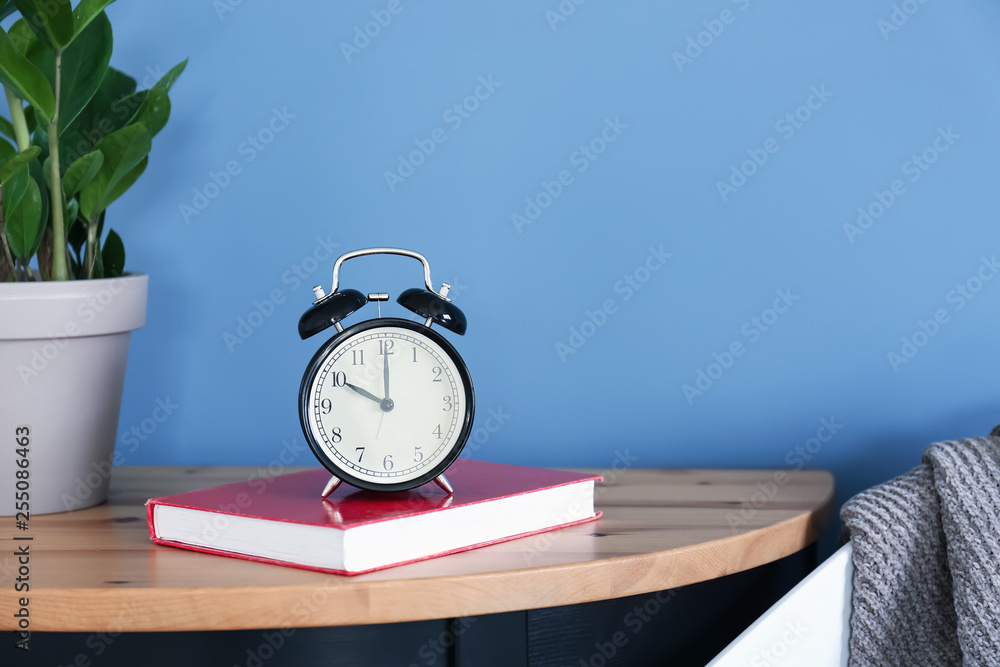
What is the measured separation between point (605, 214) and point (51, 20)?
70 cm

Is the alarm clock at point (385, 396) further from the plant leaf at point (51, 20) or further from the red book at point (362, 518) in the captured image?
the plant leaf at point (51, 20)

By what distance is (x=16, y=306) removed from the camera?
3.11 ft

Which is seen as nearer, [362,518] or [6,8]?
[362,518]

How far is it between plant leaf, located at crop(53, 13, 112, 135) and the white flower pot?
20 centimetres

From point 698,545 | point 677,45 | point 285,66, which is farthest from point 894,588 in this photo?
point 285,66

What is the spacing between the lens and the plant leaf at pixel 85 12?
925 millimetres

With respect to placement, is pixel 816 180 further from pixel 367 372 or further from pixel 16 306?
pixel 16 306

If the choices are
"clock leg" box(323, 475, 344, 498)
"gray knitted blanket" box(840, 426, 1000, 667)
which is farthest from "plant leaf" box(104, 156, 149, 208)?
"gray knitted blanket" box(840, 426, 1000, 667)

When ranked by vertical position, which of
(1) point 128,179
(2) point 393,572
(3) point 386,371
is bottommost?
(2) point 393,572

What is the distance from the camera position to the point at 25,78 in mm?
918

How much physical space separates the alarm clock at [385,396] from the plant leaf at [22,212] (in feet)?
1.17

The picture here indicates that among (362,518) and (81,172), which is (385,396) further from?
(81,172)

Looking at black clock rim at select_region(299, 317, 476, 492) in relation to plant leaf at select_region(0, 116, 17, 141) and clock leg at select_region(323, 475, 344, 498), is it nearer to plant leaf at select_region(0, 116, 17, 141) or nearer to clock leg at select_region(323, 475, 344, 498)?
clock leg at select_region(323, 475, 344, 498)

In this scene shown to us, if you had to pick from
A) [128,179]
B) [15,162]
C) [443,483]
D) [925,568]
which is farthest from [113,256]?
[925,568]
